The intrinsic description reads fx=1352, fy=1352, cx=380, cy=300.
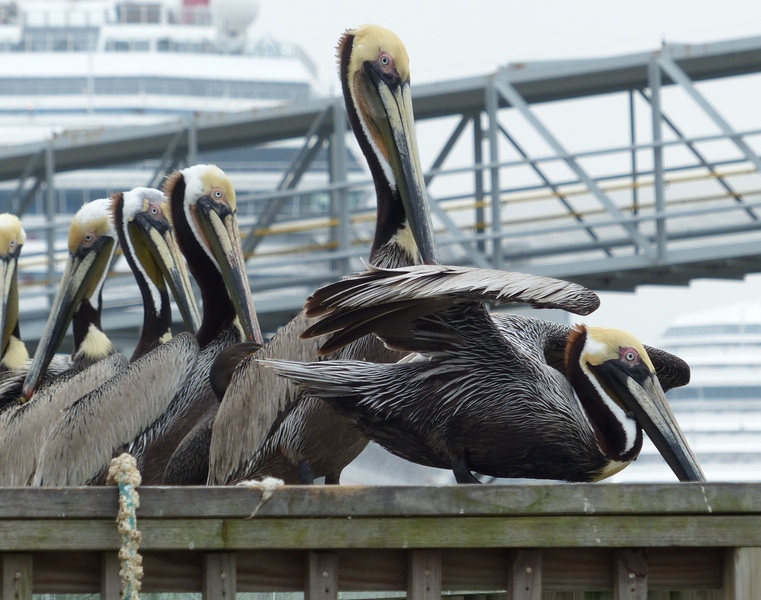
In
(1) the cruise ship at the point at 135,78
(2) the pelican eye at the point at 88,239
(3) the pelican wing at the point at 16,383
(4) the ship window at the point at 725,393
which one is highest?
(1) the cruise ship at the point at 135,78

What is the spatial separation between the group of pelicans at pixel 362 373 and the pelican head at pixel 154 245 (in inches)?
0.4

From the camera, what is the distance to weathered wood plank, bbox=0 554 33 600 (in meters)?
2.77

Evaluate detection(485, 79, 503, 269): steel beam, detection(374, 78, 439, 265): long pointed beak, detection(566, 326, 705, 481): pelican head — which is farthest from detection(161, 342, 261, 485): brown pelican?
detection(485, 79, 503, 269): steel beam

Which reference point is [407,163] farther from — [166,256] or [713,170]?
[713,170]

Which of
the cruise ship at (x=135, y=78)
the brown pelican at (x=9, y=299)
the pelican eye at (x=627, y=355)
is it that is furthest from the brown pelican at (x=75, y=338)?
the cruise ship at (x=135, y=78)

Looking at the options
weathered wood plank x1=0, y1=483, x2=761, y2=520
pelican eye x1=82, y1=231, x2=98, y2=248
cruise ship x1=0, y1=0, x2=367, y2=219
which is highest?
cruise ship x1=0, y1=0, x2=367, y2=219

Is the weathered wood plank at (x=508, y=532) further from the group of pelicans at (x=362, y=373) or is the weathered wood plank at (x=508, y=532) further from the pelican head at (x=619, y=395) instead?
the pelican head at (x=619, y=395)

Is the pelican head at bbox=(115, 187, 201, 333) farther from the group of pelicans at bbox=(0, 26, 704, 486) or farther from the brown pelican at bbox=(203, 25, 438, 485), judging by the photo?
the brown pelican at bbox=(203, 25, 438, 485)

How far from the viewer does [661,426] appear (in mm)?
4223

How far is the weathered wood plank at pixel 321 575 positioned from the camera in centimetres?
286

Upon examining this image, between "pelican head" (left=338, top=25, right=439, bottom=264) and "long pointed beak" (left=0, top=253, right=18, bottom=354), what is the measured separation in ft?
12.1

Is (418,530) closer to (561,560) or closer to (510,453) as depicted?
(561,560)

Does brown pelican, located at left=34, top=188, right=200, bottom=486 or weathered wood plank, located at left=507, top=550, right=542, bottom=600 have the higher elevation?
brown pelican, located at left=34, top=188, right=200, bottom=486

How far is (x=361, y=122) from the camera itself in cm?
550
